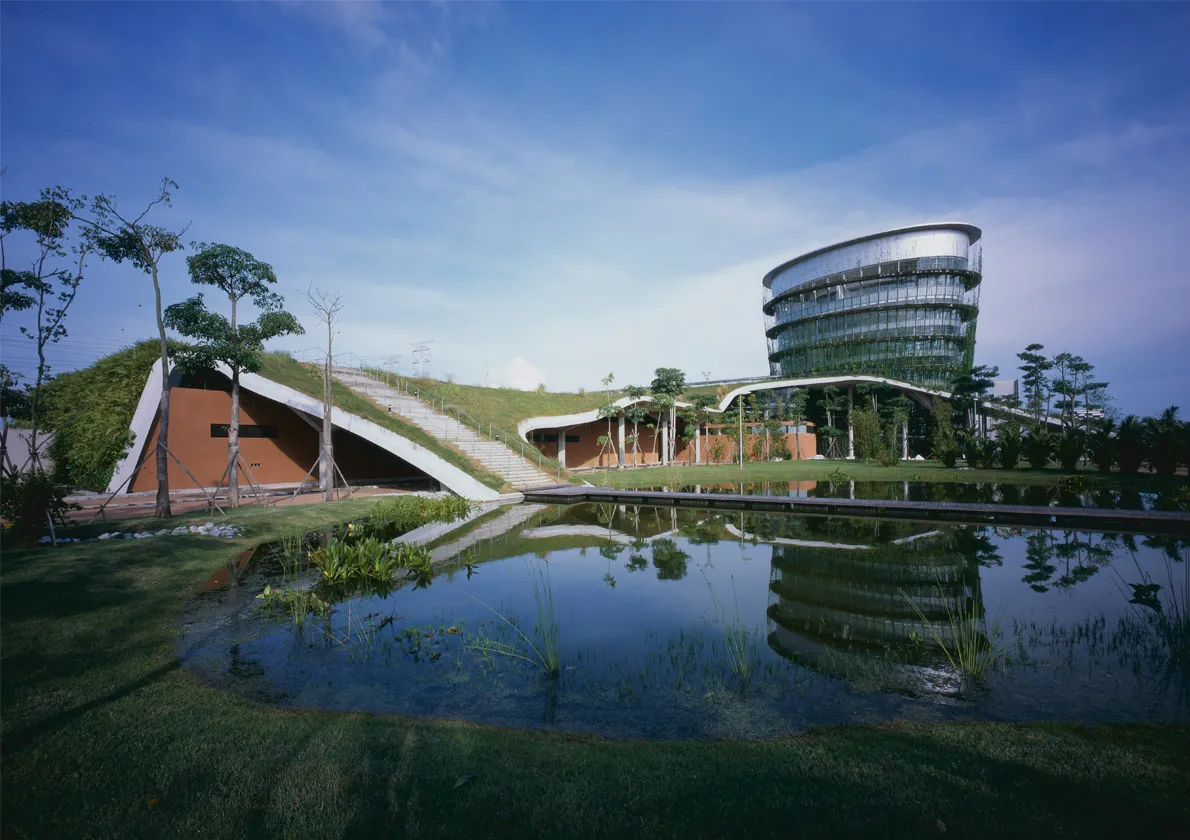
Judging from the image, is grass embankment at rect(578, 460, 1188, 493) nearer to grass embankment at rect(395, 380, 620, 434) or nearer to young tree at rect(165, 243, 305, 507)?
grass embankment at rect(395, 380, 620, 434)

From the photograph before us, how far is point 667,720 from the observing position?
4477 mm

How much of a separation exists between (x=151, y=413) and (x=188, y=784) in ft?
62.4

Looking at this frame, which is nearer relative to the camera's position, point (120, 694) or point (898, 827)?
point (898, 827)

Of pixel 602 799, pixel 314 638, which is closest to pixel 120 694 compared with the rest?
pixel 314 638

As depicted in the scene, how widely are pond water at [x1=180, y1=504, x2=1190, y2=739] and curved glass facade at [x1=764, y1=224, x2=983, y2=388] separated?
144 ft

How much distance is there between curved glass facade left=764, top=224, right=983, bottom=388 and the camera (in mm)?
51062

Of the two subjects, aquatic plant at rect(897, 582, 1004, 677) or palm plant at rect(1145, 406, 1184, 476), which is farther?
palm plant at rect(1145, 406, 1184, 476)

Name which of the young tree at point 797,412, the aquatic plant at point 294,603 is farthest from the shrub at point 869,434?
the aquatic plant at point 294,603

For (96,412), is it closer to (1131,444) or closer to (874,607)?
(874,607)

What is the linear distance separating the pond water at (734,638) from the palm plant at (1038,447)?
1606 cm

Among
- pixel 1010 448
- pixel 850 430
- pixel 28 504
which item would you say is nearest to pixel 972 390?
pixel 850 430

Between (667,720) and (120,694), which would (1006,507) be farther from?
(120,694)

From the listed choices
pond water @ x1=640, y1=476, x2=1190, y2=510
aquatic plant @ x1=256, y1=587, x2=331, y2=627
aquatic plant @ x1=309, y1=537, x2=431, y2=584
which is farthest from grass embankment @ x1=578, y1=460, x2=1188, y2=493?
aquatic plant @ x1=256, y1=587, x2=331, y2=627

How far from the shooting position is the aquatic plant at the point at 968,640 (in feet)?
Result: 17.2
